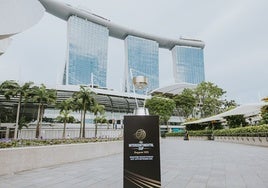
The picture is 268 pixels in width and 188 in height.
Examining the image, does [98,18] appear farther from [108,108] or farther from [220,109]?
[220,109]

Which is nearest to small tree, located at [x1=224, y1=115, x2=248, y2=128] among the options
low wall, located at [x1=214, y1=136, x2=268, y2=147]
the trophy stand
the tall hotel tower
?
low wall, located at [x1=214, y1=136, x2=268, y2=147]

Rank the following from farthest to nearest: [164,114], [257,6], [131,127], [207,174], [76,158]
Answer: [164,114] < [257,6] < [76,158] < [207,174] < [131,127]

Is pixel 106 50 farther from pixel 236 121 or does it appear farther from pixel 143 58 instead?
pixel 236 121

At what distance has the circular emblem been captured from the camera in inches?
169

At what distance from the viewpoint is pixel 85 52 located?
104m

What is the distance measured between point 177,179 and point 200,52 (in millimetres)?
138152

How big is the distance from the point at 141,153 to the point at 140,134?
0.34 meters

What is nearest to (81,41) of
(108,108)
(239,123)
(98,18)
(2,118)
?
(98,18)

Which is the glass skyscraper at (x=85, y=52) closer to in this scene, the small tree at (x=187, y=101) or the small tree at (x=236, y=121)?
the small tree at (x=187, y=101)

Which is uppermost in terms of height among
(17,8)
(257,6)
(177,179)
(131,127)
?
(257,6)

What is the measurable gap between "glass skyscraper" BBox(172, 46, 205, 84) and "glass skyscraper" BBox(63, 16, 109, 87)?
133 ft

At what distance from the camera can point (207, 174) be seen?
23.2 feet

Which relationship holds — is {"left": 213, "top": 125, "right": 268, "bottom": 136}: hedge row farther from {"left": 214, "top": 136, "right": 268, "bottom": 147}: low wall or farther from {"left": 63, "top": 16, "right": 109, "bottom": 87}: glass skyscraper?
{"left": 63, "top": 16, "right": 109, "bottom": 87}: glass skyscraper

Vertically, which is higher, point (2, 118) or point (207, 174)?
point (2, 118)
